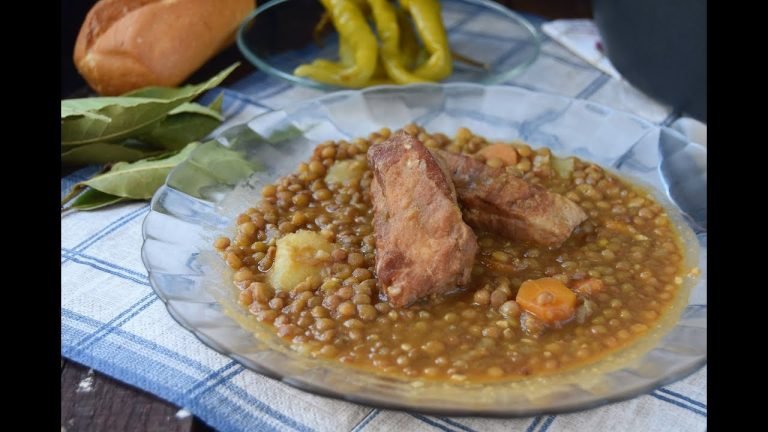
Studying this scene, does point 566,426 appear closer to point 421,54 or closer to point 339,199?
point 339,199

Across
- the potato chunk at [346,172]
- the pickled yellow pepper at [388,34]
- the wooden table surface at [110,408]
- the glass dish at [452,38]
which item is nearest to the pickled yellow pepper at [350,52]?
the pickled yellow pepper at [388,34]

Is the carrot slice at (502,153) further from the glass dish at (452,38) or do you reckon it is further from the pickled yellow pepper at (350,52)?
the pickled yellow pepper at (350,52)

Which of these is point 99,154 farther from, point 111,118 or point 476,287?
point 476,287

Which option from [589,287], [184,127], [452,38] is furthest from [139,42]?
[589,287]

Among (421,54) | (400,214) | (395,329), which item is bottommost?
(421,54)

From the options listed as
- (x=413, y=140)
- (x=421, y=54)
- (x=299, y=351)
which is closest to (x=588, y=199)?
(x=413, y=140)

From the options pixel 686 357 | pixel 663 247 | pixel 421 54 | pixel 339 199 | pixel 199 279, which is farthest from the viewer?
pixel 421 54

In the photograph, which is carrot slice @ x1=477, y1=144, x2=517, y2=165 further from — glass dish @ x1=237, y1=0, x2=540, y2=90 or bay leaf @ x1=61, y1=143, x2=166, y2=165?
bay leaf @ x1=61, y1=143, x2=166, y2=165
